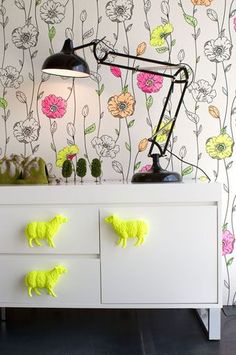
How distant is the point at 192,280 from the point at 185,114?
82cm

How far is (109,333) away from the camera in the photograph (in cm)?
166

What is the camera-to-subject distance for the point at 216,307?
1540mm

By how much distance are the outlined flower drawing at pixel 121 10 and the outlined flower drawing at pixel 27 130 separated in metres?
0.65

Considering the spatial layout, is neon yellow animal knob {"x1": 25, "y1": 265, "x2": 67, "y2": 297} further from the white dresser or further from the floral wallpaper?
the floral wallpaper

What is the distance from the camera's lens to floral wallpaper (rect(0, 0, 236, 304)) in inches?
74.3

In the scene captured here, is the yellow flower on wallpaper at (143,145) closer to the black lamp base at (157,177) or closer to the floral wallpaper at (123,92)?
→ the floral wallpaper at (123,92)

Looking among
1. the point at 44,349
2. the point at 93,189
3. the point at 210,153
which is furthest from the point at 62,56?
the point at 44,349

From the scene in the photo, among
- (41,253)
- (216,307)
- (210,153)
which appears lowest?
(216,307)

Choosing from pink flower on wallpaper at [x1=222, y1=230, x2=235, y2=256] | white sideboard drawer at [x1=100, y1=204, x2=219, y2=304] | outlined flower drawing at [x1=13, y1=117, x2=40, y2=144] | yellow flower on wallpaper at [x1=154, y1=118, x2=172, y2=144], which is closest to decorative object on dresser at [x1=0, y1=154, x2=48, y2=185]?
outlined flower drawing at [x1=13, y1=117, x2=40, y2=144]

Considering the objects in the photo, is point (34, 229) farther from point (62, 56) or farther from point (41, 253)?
point (62, 56)

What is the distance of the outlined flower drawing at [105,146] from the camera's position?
193 cm

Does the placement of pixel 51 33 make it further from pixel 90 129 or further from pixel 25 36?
pixel 90 129

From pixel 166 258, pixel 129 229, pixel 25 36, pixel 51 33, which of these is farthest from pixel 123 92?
pixel 166 258

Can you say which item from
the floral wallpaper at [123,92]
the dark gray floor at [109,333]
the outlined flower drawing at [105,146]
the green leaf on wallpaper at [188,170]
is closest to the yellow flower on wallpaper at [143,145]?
the floral wallpaper at [123,92]
